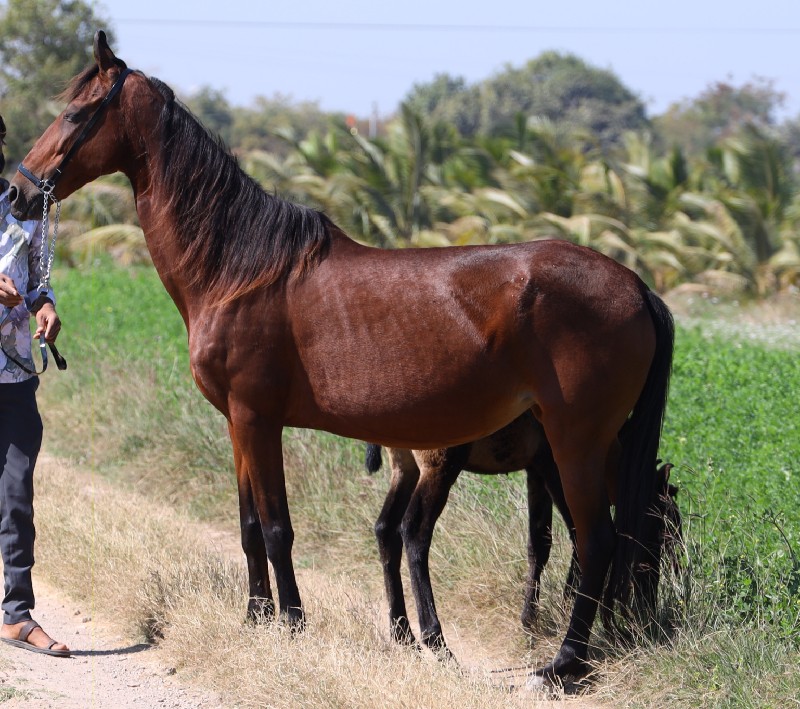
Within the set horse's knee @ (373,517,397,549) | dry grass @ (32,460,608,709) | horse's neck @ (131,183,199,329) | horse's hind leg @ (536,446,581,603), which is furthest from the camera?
horse's knee @ (373,517,397,549)

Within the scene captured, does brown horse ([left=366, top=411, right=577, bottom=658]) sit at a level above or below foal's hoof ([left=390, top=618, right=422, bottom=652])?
above

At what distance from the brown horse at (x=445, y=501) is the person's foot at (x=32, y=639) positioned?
162 centimetres

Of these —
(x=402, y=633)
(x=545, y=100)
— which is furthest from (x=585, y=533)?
(x=545, y=100)

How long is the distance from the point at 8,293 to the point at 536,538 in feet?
9.34

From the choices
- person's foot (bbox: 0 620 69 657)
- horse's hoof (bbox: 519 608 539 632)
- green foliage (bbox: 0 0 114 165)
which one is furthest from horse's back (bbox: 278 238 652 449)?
green foliage (bbox: 0 0 114 165)

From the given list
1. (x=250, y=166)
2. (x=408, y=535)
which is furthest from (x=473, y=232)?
(x=408, y=535)

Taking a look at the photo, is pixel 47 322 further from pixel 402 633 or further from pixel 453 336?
pixel 402 633

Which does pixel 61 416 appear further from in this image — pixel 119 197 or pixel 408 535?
pixel 119 197

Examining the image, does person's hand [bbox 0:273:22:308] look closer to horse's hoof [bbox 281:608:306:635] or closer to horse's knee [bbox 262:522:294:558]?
horse's knee [bbox 262:522:294:558]

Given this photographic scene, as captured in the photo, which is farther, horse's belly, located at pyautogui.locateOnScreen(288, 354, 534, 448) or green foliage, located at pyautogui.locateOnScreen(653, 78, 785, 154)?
green foliage, located at pyautogui.locateOnScreen(653, 78, 785, 154)

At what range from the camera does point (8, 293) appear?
493cm

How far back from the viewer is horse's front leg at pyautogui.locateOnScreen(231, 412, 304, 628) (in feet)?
15.9

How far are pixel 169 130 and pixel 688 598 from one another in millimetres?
3200

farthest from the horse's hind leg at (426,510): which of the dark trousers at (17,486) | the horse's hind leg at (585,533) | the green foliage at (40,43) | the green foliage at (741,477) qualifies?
the green foliage at (40,43)
